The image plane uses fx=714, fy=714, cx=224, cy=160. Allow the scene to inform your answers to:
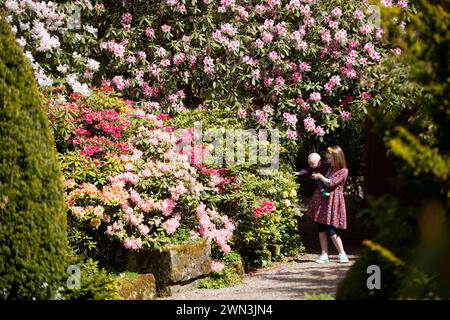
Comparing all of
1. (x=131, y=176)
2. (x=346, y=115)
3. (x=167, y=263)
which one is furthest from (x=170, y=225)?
(x=346, y=115)

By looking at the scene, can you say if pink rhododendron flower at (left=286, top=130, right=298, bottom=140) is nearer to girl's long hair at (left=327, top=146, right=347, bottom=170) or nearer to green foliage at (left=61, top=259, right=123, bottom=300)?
girl's long hair at (left=327, top=146, right=347, bottom=170)

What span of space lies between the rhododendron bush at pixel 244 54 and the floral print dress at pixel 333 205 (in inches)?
45.7

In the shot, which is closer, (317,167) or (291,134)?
(317,167)

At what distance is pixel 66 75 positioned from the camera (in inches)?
335

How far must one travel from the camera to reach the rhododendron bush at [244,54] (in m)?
9.30

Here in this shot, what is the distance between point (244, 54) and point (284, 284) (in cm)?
342

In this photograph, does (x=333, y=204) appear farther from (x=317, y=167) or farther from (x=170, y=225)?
(x=170, y=225)

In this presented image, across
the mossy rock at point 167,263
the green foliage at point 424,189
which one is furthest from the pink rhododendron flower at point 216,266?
the green foliage at point 424,189

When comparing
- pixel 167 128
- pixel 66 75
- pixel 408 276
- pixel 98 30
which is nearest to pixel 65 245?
pixel 408 276

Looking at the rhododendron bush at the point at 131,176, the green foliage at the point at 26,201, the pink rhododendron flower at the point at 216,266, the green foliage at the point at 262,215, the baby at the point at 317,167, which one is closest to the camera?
the green foliage at the point at 26,201

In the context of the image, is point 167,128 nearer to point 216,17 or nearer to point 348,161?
point 216,17

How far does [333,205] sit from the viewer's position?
838 centimetres

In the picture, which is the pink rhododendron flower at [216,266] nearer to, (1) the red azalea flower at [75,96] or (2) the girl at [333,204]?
Answer: (2) the girl at [333,204]

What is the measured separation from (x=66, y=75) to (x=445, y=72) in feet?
19.9
